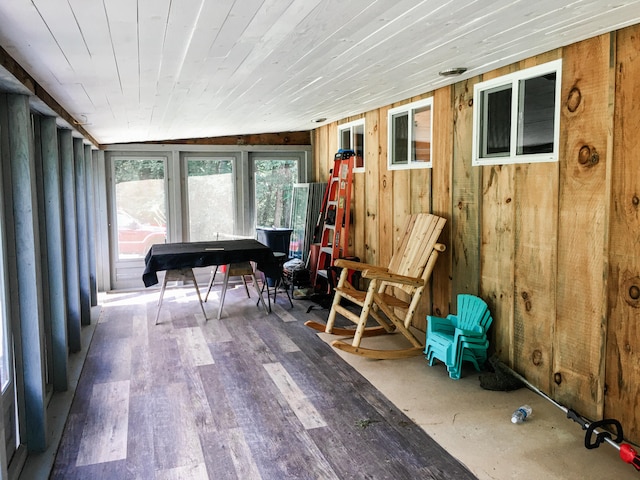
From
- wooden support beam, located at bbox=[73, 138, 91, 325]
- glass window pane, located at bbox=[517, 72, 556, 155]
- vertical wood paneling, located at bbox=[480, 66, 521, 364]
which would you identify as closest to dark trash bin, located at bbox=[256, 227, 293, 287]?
wooden support beam, located at bbox=[73, 138, 91, 325]

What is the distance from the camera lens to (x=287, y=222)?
7691mm

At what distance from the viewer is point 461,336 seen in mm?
3723

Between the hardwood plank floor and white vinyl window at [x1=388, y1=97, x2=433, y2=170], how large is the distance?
1915 mm

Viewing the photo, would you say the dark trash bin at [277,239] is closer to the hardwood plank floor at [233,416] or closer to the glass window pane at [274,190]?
the glass window pane at [274,190]

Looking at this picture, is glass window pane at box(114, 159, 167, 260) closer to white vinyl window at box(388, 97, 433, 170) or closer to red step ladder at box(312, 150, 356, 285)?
red step ladder at box(312, 150, 356, 285)

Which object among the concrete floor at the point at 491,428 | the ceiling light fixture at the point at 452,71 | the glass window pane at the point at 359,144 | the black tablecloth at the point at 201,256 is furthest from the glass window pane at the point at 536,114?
the black tablecloth at the point at 201,256

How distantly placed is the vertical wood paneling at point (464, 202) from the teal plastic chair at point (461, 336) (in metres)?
0.19

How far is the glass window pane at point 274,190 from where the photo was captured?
303 inches

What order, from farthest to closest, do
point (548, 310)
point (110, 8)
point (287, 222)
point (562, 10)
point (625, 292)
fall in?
A: point (287, 222) → point (548, 310) → point (625, 292) → point (562, 10) → point (110, 8)

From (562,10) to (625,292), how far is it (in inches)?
58.3

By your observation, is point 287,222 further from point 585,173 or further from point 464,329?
point 585,173

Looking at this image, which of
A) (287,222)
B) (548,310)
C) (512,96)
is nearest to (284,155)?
(287,222)

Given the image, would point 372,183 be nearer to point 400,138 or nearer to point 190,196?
point 400,138

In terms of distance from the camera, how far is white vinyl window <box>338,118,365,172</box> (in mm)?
6172
